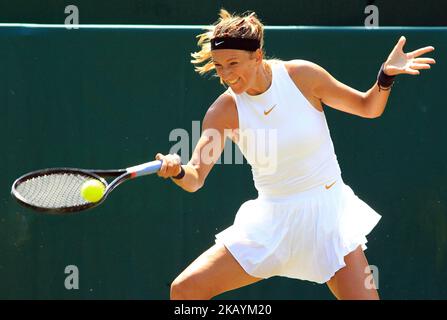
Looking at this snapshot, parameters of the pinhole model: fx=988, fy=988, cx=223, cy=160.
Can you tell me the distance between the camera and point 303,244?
4250 millimetres

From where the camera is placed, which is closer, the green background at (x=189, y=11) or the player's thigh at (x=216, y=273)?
the player's thigh at (x=216, y=273)

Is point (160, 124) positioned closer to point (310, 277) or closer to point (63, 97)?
Result: point (63, 97)

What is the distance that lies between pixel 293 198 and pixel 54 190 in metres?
1.03

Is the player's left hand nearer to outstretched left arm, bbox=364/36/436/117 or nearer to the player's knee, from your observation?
outstretched left arm, bbox=364/36/436/117

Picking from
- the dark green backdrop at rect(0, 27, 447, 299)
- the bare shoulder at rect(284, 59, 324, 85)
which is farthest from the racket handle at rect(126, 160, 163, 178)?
the dark green backdrop at rect(0, 27, 447, 299)

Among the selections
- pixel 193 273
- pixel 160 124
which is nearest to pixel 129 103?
pixel 160 124

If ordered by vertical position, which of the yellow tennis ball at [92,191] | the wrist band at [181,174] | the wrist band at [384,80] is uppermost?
the wrist band at [384,80]

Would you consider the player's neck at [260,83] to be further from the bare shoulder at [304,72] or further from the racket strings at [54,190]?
the racket strings at [54,190]

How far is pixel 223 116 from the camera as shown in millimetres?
4316

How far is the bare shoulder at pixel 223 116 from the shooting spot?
14.1 feet

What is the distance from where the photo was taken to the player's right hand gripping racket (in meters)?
3.98

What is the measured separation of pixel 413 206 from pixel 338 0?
1.52 meters

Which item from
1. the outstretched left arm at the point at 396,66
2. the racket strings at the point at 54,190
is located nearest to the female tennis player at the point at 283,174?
the outstretched left arm at the point at 396,66

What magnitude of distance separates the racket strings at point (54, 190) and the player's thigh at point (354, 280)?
1107mm
